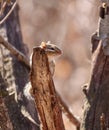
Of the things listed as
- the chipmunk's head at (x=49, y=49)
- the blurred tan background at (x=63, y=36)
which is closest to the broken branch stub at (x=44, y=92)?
the chipmunk's head at (x=49, y=49)

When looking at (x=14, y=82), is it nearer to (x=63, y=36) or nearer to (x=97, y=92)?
(x=97, y=92)

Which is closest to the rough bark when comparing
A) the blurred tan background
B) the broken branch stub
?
the broken branch stub

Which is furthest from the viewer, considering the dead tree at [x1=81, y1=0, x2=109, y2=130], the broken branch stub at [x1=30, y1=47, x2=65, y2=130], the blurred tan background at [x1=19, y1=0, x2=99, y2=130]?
the blurred tan background at [x1=19, y1=0, x2=99, y2=130]

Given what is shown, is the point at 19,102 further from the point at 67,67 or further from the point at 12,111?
the point at 67,67

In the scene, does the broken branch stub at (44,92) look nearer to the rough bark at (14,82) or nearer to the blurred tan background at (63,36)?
the rough bark at (14,82)

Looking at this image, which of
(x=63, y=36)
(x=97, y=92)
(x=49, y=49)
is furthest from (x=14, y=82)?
(x=63, y=36)

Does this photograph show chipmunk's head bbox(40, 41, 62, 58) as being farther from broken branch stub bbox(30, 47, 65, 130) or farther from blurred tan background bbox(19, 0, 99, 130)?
blurred tan background bbox(19, 0, 99, 130)

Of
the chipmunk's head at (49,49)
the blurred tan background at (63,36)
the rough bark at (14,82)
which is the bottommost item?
the blurred tan background at (63,36)
